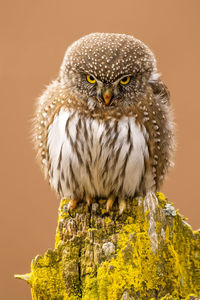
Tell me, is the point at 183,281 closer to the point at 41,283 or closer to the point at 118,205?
the point at 118,205

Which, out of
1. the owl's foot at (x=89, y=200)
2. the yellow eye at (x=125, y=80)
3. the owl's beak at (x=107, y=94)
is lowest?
the owl's foot at (x=89, y=200)

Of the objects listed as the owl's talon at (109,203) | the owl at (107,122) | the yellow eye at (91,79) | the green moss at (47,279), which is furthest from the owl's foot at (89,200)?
the yellow eye at (91,79)

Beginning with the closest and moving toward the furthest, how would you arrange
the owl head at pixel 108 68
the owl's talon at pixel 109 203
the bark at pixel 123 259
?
the bark at pixel 123 259
the owl head at pixel 108 68
the owl's talon at pixel 109 203

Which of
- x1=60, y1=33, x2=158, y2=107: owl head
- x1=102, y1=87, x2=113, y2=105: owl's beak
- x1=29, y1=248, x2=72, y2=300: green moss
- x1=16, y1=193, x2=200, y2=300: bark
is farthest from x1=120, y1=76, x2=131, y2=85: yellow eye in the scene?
x1=29, y1=248, x2=72, y2=300: green moss

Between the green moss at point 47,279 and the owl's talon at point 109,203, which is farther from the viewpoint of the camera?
the owl's talon at point 109,203

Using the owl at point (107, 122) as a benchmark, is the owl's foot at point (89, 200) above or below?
below

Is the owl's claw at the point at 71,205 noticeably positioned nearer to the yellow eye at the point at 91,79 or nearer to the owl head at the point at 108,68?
the owl head at the point at 108,68

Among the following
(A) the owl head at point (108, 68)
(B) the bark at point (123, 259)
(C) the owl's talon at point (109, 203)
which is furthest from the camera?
(C) the owl's talon at point (109, 203)

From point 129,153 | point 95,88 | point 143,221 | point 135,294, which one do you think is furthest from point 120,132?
point 135,294

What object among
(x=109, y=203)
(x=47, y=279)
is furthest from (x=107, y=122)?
(x=47, y=279)
